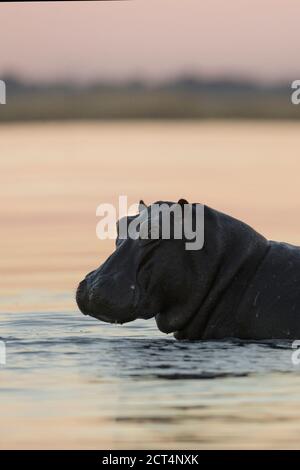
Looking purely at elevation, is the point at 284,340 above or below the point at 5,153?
below

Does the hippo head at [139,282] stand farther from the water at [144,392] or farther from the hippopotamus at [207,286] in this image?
the water at [144,392]

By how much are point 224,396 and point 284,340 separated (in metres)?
1.51

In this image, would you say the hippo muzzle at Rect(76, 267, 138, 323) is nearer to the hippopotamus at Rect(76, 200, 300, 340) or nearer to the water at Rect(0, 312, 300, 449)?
the hippopotamus at Rect(76, 200, 300, 340)

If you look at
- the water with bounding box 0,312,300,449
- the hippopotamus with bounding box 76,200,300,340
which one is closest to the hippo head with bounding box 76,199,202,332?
the hippopotamus with bounding box 76,200,300,340

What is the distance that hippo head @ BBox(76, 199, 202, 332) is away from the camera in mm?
12633

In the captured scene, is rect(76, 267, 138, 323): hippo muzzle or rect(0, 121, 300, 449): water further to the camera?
rect(76, 267, 138, 323): hippo muzzle

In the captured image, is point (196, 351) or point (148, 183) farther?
point (148, 183)

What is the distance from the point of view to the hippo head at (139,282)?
12.6 meters

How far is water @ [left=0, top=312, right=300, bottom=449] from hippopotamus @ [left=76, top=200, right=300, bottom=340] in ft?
0.48

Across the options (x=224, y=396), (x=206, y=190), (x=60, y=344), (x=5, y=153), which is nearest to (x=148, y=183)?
(x=206, y=190)

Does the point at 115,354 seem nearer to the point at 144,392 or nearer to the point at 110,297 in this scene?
the point at 110,297

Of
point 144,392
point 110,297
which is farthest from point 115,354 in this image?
point 144,392

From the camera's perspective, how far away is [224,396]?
11.4 meters
